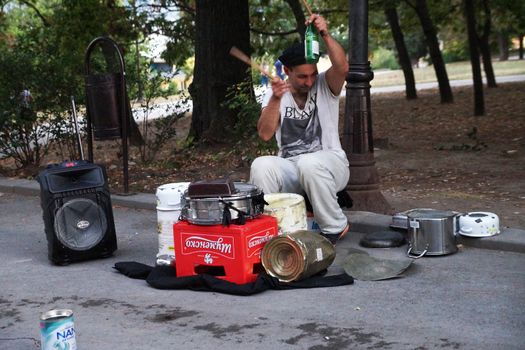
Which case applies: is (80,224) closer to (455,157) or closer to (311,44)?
(311,44)

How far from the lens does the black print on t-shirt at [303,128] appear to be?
18.9ft

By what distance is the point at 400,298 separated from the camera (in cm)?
448

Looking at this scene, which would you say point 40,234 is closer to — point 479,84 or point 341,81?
point 341,81

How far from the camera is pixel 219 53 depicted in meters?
10.8

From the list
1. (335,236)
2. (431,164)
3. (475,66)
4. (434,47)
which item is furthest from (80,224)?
(434,47)

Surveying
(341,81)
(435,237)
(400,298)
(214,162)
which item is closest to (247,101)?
(214,162)

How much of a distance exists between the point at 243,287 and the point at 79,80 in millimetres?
6472

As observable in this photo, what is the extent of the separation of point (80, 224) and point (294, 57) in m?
1.91

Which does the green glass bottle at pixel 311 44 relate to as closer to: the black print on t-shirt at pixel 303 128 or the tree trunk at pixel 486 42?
the black print on t-shirt at pixel 303 128

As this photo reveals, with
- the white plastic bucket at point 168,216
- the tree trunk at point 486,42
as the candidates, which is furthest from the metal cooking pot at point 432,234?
the tree trunk at point 486,42

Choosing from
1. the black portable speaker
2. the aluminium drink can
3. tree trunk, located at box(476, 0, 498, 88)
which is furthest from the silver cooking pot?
tree trunk, located at box(476, 0, 498, 88)

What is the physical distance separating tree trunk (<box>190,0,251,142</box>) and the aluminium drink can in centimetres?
718

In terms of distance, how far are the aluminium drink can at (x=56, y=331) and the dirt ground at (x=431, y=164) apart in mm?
3625


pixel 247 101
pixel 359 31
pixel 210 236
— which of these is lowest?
pixel 210 236
